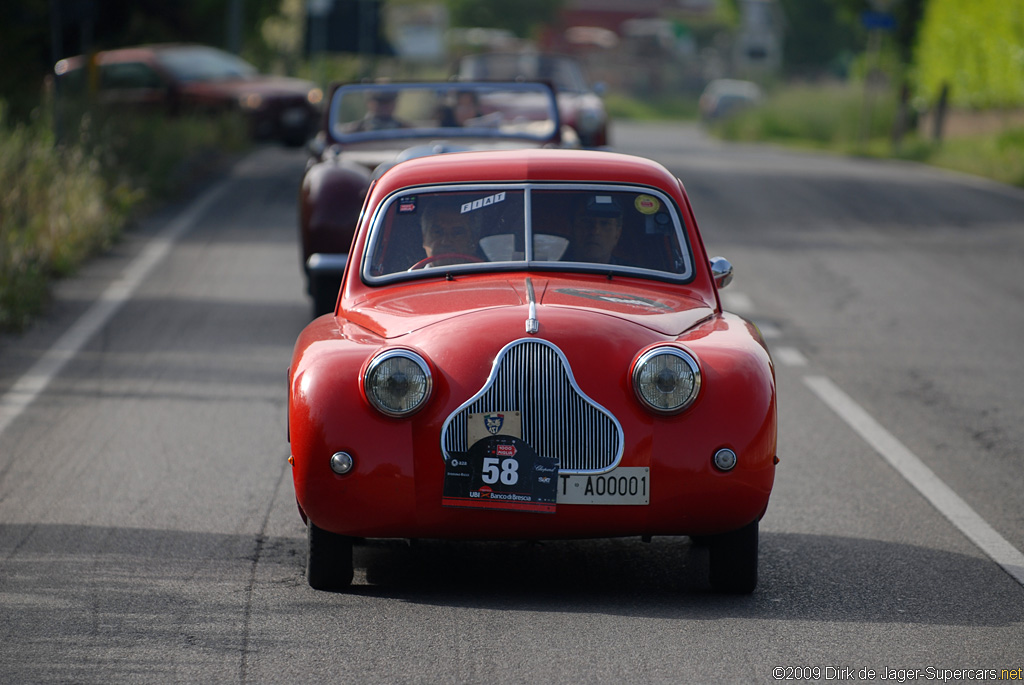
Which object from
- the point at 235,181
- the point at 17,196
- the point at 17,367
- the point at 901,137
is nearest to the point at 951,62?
the point at 901,137

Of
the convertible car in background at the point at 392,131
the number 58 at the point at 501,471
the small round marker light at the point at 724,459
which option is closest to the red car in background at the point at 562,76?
the convertible car in background at the point at 392,131

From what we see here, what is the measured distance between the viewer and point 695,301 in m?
5.95

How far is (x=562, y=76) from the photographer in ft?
68.5

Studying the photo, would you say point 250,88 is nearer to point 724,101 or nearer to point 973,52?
point 973,52

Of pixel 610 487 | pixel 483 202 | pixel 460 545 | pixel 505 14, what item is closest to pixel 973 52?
pixel 483 202

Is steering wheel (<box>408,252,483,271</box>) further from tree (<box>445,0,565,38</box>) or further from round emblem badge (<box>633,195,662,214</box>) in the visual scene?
tree (<box>445,0,565,38</box>)

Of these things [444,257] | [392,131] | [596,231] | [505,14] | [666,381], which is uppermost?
[596,231]

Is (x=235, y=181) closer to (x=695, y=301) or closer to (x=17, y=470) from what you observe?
(x=17, y=470)

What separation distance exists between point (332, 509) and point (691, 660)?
1338 mm

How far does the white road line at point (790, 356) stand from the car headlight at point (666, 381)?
4.75 m

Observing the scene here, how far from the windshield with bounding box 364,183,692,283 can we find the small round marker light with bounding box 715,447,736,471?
123 cm

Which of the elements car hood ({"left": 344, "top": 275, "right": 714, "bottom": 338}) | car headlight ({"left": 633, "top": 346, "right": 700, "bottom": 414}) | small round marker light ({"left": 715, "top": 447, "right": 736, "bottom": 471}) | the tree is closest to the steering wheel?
car hood ({"left": 344, "top": 275, "right": 714, "bottom": 338})

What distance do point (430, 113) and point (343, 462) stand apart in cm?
816

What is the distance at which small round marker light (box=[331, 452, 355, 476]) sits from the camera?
500cm
